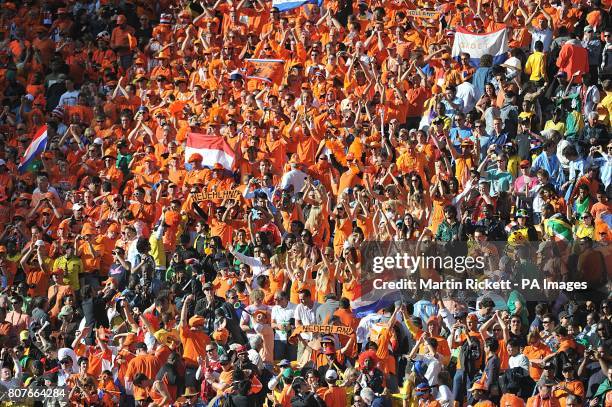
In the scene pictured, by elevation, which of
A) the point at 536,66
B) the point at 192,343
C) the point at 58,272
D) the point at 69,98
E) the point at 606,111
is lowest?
the point at 192,343

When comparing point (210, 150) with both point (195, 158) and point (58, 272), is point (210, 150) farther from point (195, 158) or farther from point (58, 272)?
point (58, 272)

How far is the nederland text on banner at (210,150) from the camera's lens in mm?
25516

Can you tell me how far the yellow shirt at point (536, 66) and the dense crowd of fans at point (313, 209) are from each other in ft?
0.11

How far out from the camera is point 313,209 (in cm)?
2402

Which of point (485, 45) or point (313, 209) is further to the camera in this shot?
point (485, 45)

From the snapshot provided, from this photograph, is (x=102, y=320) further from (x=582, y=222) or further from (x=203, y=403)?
(x=582, y=222)

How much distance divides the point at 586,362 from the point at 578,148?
3889 millimetres

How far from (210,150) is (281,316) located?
4.05 m

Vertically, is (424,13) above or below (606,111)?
above

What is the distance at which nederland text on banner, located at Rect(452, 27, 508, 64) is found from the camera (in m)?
25.5

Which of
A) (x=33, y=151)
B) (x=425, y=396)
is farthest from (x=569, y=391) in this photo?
(x=33, y=151)

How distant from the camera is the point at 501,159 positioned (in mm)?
23188

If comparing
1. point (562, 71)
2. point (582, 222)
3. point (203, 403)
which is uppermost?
point (562, 71)

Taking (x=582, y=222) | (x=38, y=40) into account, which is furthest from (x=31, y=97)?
(x=582, y=222)
